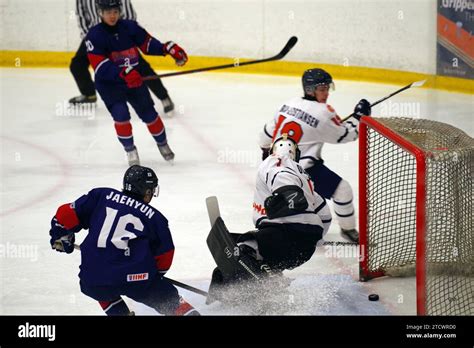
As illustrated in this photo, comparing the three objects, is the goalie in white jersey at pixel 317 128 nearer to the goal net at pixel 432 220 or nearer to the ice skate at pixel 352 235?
the ice skate at pixel 352 235

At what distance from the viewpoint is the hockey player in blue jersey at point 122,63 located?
20.8 feet

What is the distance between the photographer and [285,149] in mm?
4316

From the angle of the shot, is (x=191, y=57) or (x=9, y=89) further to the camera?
(x=191, y=57)

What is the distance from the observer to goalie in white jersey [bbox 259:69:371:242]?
15.9 ft

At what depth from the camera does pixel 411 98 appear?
829 cm

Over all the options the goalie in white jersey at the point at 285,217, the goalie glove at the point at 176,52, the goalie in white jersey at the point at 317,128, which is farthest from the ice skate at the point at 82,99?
the goalie in white jersey at the point at 285,217

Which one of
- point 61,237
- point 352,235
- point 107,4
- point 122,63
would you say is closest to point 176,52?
point 122,63

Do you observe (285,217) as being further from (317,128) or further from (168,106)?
(168,106)

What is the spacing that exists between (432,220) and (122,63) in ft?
10.3

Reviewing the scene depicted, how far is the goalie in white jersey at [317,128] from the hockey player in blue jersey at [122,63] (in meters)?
1.74
